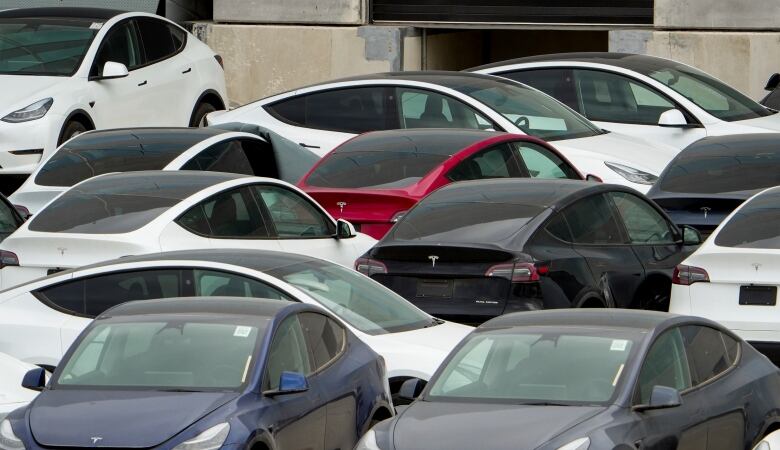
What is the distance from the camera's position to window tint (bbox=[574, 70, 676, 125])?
17.8 meters

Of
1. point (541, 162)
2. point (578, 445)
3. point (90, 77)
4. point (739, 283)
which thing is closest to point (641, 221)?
point (739, 283)

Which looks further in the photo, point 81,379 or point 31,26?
point 31,26

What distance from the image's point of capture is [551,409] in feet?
26.8

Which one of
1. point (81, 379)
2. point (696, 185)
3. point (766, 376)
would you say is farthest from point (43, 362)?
point (696, 185)

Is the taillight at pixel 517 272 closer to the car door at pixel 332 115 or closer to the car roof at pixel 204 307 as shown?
the car roof at pixel 204 307

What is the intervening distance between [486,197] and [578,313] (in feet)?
11.2

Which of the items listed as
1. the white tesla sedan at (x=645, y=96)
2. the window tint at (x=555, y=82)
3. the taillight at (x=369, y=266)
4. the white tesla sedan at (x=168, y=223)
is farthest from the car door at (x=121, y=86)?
the taillight at (x=369, y=266)

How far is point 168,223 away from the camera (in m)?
12.3

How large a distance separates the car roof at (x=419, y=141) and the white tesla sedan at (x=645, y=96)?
3.17m

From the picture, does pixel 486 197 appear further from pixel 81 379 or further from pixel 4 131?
pixel 4 131

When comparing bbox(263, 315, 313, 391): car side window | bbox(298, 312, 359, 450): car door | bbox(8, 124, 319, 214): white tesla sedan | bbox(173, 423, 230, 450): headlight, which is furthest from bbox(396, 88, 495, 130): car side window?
bbox(173, 423, 230, 450): headlight

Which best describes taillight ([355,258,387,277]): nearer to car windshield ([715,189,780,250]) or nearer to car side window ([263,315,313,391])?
car windshield ([715,189,780,250])

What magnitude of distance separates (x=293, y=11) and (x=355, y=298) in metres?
15.1

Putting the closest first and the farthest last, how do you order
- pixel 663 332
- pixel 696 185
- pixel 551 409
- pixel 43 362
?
1. pixel 551 409
2. pixel 663 332
3. pixel 43 362
4. pixel 696 185
